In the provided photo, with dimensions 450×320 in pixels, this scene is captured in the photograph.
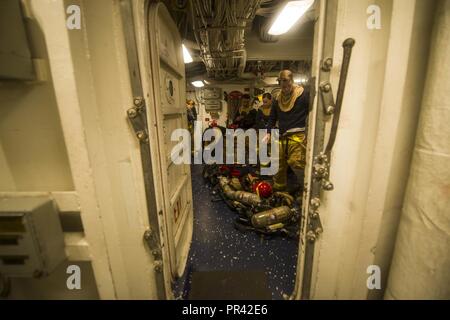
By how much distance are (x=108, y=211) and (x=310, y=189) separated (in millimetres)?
1126

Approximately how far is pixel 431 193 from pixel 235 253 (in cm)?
181

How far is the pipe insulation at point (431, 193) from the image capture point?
0.75 m

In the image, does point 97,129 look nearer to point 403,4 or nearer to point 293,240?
point 403,4

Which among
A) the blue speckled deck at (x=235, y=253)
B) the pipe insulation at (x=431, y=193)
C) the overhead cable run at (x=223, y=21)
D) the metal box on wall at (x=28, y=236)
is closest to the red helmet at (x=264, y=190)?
the blue speckled deck at (x=235, y=253)

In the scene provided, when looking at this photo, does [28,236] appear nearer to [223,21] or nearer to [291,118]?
[223,21]

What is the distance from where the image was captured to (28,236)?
33.3 inches

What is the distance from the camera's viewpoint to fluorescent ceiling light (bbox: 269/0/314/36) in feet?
5.90

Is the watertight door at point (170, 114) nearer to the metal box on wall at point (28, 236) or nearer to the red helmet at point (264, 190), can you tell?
the metal box on wall at point (28, 236)

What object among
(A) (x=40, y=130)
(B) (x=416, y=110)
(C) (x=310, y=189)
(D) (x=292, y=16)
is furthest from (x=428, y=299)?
(D) (x=292, y=16)

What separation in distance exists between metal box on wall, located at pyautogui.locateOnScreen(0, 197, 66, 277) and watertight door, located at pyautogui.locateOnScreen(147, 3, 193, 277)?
0.56 m

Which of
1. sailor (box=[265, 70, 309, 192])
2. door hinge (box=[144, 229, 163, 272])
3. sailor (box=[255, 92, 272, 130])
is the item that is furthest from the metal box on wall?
sailor (box=[255, 92, 272, 130])

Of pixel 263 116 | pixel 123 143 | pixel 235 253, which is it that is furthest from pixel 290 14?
pixel 263 116

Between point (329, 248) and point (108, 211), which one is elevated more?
point (108, 211)

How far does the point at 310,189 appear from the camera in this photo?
40.8 inches
